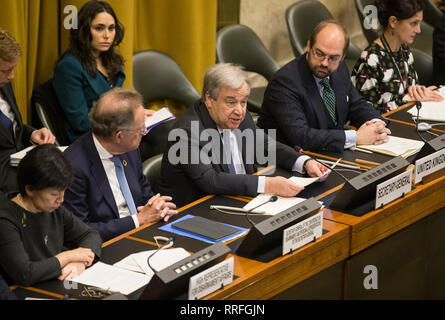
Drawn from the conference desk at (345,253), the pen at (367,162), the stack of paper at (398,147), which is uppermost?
the stack of paper at (398,147)

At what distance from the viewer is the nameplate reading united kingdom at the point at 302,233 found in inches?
103

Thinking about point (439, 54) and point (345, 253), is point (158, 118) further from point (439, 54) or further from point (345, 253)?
point (439, 54)

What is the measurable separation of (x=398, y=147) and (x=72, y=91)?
1.79m

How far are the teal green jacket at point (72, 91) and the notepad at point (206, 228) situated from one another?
54.8 inches

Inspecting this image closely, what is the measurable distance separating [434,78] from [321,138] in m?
2.00

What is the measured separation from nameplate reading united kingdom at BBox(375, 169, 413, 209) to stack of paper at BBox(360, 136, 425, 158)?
1.71 feet

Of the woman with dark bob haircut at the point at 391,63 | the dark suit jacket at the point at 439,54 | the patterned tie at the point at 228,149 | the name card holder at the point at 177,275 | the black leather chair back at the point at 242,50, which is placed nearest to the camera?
the name card holder at the point at 177,275

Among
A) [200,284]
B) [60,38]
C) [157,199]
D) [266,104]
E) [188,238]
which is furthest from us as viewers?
[60,38]

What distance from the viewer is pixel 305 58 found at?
4.00m

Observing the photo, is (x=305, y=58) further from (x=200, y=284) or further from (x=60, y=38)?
(x=200, y=284)

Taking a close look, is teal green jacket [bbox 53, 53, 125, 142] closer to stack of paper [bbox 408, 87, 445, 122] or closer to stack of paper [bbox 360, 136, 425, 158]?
stack of paper [bbox 360, 136, 425, 158]

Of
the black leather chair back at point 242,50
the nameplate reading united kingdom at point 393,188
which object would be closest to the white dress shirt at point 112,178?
the nameplate reading united kingdom at point 393,188

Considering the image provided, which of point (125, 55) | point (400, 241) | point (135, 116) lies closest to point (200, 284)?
point (135, 116)

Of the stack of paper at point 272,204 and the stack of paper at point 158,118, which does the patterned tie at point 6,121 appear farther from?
the stack of paper at point 272,204
